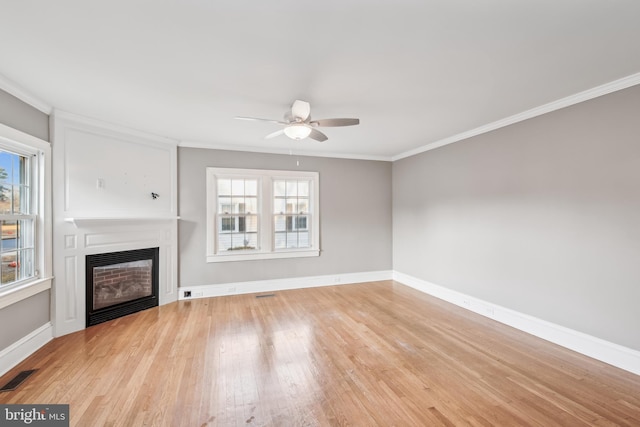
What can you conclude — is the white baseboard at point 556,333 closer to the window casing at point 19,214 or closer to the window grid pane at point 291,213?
the window grid pane at point 291,213

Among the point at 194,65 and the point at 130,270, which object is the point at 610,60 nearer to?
the point at 194,65

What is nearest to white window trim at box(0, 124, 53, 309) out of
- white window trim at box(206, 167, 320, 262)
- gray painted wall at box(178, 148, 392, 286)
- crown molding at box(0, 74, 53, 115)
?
crown molding at box(0, 74, 53, 115)

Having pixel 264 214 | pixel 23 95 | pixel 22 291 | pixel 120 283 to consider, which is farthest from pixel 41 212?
pixel 264 214

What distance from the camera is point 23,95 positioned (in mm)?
2711

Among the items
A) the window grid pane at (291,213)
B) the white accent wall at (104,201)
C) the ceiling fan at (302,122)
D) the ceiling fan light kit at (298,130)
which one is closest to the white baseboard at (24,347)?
the white accent wall at (104,201)

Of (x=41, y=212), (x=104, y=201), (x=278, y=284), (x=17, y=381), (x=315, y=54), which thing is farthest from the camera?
(x=278, y=284)

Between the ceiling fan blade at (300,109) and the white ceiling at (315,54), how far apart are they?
15cm

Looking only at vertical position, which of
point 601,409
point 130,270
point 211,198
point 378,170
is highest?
point 378,170

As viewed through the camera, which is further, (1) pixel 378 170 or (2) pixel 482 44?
(1) pixel 378 170

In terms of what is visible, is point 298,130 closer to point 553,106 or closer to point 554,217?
point 553,106

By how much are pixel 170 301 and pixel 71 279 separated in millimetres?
1429

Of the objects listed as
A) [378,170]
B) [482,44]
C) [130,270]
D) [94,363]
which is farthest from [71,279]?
[378,170]

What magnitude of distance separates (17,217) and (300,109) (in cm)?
300

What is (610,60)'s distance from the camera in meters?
2.19
